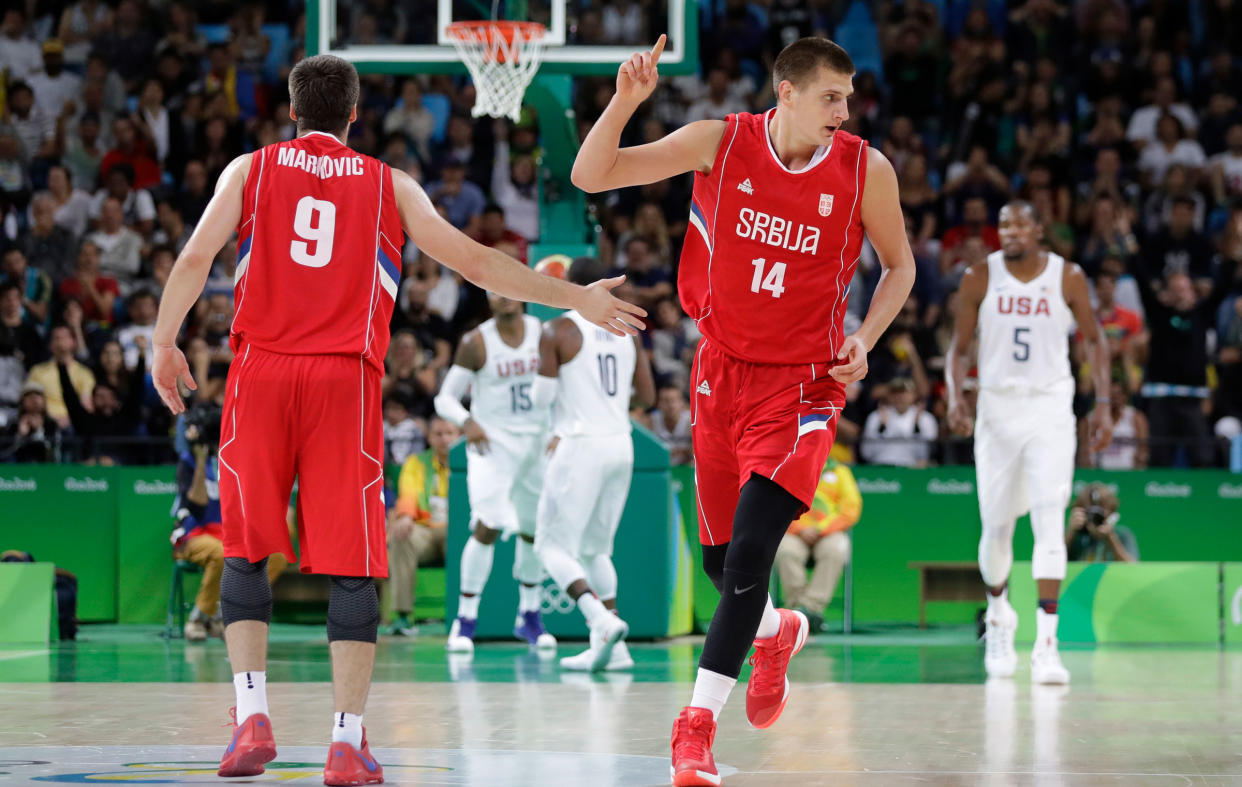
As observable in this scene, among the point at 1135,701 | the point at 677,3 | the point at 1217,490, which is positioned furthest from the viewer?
the point at 1217,490

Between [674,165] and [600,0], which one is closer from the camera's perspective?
[674,165]

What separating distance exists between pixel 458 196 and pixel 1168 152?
7897 mm

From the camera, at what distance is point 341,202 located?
17.7 feet

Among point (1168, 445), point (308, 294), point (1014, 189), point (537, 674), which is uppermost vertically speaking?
point (1014, 189)

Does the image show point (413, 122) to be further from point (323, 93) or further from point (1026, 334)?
point (323, 93)

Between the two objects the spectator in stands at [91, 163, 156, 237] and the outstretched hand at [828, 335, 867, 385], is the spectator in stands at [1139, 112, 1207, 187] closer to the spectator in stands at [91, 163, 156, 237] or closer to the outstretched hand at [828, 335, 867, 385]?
the spectator in stands at [91, 163, 156, 237]

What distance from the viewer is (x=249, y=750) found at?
518 centimetres

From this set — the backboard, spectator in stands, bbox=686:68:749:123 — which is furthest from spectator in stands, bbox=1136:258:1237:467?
the backboard

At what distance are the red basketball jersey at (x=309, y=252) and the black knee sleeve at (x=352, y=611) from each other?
78 centimetres

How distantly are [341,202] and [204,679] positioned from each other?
179 inches

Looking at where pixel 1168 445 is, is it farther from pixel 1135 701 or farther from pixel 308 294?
pixel 308 294

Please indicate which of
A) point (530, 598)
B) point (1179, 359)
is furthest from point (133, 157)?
point (1179, 359)

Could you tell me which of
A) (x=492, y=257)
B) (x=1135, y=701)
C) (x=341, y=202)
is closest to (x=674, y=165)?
(x=492, y=257)

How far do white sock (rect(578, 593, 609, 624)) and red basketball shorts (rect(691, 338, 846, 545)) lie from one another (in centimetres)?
407
